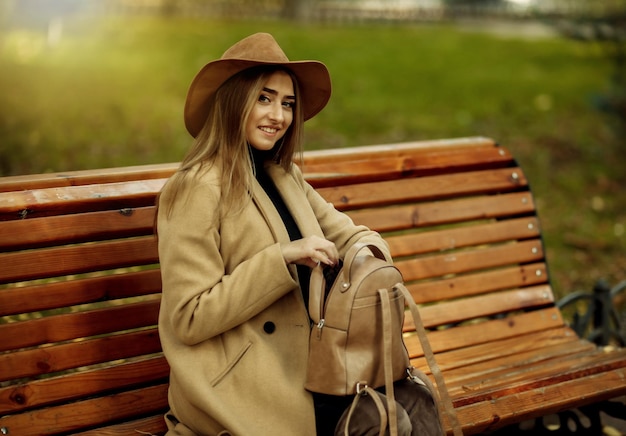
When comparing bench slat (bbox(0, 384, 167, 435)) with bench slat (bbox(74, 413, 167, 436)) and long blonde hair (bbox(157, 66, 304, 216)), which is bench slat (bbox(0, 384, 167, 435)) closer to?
bench slat (bbox(74, 413, 167, 436))

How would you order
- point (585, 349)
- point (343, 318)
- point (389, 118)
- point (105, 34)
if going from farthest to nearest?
point (105, 34) → point (389, 118) → point (585, 349) → point (343, 318)

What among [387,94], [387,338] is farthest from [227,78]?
[387,94]

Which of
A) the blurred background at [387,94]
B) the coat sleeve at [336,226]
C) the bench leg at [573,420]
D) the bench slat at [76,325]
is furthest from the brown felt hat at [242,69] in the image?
the blurred background at [387,94]

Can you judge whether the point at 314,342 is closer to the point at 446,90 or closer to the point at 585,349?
the point at 585,349

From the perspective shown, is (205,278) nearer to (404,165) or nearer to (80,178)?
(80,178)

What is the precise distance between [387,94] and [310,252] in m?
9.74

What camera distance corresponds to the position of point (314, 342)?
2.57m

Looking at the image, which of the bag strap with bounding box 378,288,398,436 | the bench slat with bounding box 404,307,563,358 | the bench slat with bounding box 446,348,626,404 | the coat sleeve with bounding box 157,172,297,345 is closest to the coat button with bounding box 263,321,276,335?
the coat sleeve with bounding box 157,172,297,345

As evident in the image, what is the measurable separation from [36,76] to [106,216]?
9091 millimetres

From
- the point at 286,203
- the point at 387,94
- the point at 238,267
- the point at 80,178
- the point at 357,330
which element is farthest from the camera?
the point at 387,94

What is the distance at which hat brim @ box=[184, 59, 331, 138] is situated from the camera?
8.83 feet

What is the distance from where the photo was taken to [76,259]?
302 cm

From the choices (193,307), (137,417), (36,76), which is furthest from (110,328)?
(36,76)

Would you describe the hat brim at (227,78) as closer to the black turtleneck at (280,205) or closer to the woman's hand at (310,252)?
the black turtleneck at (280,205)
